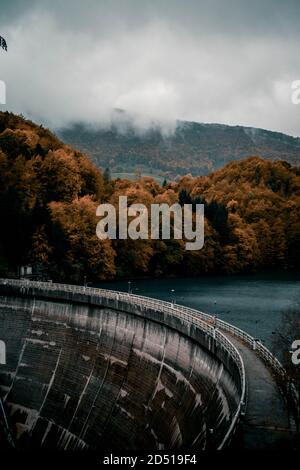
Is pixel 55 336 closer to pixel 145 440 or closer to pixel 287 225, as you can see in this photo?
pixel 145 440

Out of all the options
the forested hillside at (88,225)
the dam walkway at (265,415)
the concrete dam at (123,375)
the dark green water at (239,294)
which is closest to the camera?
the dam walkway at (265,415)

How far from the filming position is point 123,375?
40.7m

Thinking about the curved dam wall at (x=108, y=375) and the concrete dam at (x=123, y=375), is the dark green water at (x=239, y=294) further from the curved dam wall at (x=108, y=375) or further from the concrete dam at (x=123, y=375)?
the curved dam wall at (x=108, y=375)

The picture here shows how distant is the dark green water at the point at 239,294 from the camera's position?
57719mm

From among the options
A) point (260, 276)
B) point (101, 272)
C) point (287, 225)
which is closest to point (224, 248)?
point (260, 276)

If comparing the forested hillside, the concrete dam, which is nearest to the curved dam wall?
the concrete dam

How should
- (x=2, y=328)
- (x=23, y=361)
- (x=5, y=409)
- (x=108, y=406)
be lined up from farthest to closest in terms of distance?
(x=2, y=328), (x=23, y=361), (x=5, y=409), (x=108, y=406)

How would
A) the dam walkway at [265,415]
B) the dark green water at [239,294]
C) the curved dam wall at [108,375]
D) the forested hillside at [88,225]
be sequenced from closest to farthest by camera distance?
1. the dam walkway at [265,415]
2. the curved dam wall at [108,375]
3. the dark green water at [239,294]
4. the forested hillside at [88,225]

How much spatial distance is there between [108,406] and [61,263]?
43.9 m

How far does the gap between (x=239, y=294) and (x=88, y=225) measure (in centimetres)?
2576

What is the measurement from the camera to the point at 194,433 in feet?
94.5

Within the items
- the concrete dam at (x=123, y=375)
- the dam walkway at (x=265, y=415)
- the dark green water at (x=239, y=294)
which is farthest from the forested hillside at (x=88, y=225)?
the dam walkway at (x=265, y=415)

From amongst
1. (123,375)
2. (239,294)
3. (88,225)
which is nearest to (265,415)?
(123,375)

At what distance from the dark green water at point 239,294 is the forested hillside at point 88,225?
5411mm
